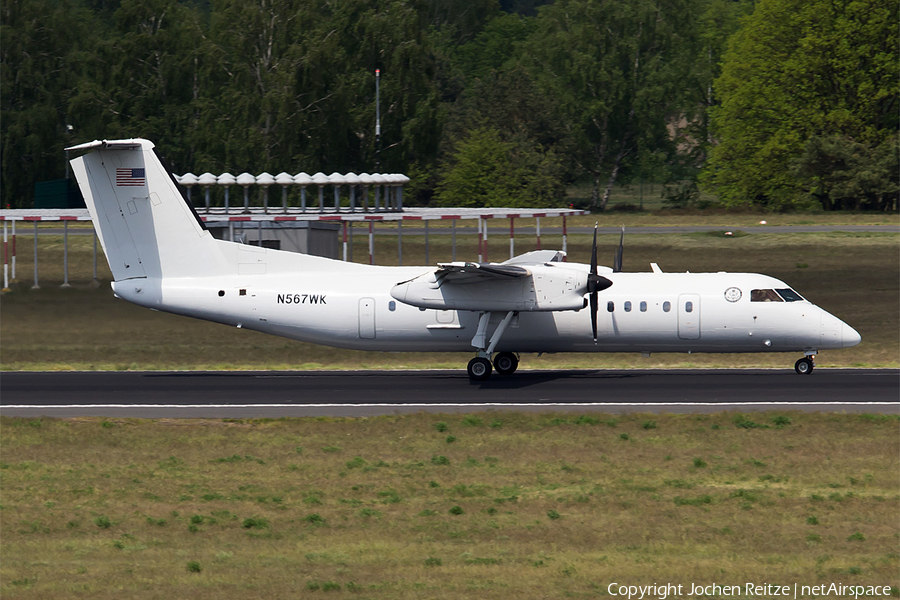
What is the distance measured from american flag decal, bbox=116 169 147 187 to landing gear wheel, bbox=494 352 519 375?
34.3 feet

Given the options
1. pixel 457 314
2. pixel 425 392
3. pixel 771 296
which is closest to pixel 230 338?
pixel 457 314

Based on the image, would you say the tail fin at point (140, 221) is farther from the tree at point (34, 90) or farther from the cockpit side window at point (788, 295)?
the tree at point (34, 90)

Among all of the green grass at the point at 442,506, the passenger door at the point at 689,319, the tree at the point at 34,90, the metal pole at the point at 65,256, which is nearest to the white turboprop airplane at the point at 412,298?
the passenger door at the point at 689,319

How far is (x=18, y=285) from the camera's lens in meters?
31.0

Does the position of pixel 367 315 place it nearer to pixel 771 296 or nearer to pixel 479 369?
pixel 479 369

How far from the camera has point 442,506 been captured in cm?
1466

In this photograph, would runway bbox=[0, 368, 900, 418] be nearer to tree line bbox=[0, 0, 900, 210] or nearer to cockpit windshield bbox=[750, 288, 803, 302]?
cockpit windshield bbox=[750, 288, 803, 302]

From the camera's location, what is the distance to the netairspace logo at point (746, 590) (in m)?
10.5

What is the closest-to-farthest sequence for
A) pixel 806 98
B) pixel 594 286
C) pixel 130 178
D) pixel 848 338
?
1. pixel 594 286
2. pixel 848 338
3. pixel 130 178
4. pixel 806 98

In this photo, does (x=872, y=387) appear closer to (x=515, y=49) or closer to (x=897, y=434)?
(x=897, y=434)

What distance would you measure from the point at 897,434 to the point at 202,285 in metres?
16.9

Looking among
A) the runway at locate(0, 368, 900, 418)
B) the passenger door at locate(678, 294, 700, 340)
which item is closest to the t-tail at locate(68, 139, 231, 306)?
the runway at locate(0, 368, 900, 418)

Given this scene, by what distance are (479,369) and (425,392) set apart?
7.67 feet

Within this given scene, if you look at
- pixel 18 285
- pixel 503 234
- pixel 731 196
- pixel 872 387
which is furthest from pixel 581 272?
pixel 731 196
